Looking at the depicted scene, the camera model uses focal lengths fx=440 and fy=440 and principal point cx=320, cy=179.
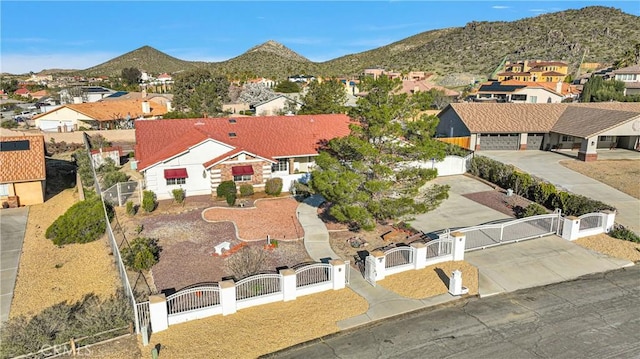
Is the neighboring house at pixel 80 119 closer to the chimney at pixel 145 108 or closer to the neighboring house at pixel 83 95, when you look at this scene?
the chimney at pixel 145 108

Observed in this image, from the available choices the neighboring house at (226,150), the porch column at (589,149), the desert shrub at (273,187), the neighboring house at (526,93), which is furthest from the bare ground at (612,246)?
the neighboring house at (526,93)

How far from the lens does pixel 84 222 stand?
21.9 meters

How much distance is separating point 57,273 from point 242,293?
9.24m

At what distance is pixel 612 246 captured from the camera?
20.0 meters

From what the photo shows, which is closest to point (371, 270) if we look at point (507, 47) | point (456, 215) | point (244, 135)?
point (456, 215)

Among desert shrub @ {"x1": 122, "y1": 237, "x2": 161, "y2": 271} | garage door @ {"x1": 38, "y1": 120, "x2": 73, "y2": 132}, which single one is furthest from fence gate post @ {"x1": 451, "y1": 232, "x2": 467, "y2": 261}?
garage door @ {"x1": 38, "y1": 120, "x2": 73, "y2": 132}

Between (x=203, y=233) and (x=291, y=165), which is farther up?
(x=291, y=165)

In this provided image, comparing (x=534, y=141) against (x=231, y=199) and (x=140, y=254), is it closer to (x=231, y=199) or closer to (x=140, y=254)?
(x=231, y=199)

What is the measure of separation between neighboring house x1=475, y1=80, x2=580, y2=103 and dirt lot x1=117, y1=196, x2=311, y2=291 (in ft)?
190

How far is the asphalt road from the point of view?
1251 centimetres

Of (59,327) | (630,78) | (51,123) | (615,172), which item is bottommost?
(59,327)

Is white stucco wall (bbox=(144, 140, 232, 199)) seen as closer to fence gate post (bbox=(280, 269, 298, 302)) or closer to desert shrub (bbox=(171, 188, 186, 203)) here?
desert shrub (bbox=(171, 188, 186, 203))

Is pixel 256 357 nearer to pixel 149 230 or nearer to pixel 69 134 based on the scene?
pixel 149 230

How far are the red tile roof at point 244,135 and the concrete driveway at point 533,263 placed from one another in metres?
15.5
